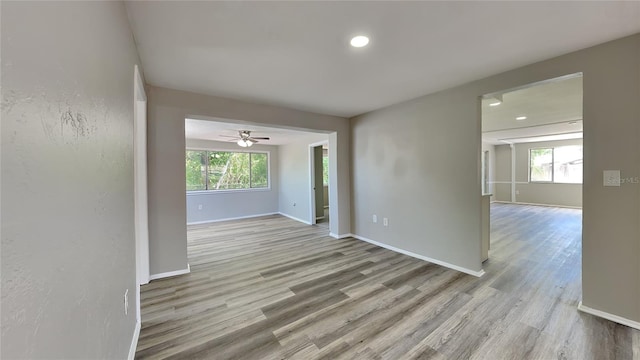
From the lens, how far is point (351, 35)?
1.81 meters

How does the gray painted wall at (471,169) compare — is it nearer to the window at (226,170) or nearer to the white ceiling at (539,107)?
the white ceiling at (539,107)

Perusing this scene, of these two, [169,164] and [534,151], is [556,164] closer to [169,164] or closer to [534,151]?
[534,151]

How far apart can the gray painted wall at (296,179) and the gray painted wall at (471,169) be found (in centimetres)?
187

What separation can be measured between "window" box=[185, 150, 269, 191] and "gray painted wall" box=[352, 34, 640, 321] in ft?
12.1

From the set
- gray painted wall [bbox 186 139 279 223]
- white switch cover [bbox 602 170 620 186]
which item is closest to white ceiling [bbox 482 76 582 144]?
white switch cover [bbox 602 170 620 186]

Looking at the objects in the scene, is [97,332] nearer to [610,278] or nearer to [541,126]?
[610,278]

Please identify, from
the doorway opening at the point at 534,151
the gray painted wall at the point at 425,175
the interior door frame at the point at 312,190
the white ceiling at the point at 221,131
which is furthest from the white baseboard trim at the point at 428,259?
the white ceiling at the point at 221,131

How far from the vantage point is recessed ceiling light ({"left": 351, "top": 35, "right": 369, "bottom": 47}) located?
184 cm

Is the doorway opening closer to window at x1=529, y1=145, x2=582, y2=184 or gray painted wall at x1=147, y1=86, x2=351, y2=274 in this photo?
window at x1=529, y1=145, x2=582, y2=184

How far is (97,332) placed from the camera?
3.26 ft

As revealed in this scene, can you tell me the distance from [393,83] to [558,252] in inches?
139

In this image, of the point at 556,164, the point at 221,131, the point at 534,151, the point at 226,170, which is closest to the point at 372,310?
the point at 221,131

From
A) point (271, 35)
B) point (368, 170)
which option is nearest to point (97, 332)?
point (271, 35)

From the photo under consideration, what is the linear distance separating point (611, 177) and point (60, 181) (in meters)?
3.42
